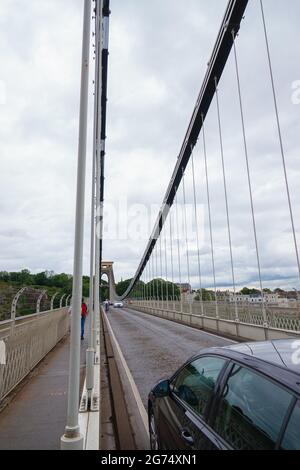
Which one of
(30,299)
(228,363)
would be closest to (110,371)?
(30,299)

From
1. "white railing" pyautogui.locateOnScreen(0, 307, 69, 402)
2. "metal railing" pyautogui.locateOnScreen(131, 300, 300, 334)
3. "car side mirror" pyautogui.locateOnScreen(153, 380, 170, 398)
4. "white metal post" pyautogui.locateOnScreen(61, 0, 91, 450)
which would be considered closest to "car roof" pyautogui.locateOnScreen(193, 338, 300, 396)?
"car side mirror" pyautogui.locateOnScreen(153, 380, 170, 398)


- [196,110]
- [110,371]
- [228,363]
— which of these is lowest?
[110,371]

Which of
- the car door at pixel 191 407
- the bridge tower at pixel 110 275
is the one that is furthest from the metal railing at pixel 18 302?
the bridge tower at pixel 110 275

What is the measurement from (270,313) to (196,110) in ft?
57.3

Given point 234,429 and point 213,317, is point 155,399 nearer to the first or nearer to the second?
point 234,429

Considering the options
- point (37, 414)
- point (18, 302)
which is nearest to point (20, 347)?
point (18, 302)

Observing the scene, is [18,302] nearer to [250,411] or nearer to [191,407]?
[191,407]

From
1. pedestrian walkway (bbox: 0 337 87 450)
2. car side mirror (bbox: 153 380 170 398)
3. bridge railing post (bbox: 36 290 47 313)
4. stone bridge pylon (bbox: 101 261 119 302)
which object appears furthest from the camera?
stone bridge pylon (bbox: 101 261 119 302)

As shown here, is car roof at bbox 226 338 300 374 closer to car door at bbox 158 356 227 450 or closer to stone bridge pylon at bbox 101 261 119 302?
car door at bbox 158 356 227 450

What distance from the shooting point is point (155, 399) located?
3439mm

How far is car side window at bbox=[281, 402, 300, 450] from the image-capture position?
1573 mm

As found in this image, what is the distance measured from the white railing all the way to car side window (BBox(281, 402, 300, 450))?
4.40 metres

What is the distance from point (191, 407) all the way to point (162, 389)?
29.0 inches
